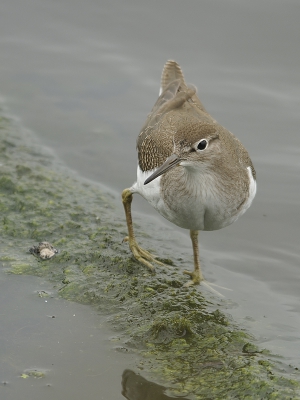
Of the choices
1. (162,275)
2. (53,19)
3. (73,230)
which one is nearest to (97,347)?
(162,275)

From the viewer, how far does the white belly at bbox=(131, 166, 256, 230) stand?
556cm

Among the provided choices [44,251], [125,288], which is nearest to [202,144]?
[125,288]

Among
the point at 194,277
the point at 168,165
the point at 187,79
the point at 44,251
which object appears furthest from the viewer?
the point at 187,79

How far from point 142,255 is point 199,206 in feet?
3.67

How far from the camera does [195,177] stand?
5590 millimetres

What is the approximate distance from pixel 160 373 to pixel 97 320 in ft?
2.97

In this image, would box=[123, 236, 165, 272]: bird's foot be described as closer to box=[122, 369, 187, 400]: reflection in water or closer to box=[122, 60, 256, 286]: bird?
box=[122, 60, 256, 286]: bird

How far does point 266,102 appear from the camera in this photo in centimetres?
957

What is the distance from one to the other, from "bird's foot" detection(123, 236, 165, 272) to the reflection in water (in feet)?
5.69

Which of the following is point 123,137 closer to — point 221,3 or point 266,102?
point 266,102

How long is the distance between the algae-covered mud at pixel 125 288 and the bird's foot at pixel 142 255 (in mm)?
76

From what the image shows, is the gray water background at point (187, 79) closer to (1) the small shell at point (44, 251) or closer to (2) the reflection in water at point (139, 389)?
(1) the small shell at point (44, 251)

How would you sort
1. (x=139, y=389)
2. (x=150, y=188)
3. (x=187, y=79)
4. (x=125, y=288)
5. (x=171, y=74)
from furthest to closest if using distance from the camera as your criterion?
(x=187, y=79)
(x=171, y=74)
(x=150, y=188)
(x=125, y=288)
(x=139, y=389)

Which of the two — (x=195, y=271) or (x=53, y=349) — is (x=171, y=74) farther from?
(x=53, y=349)
